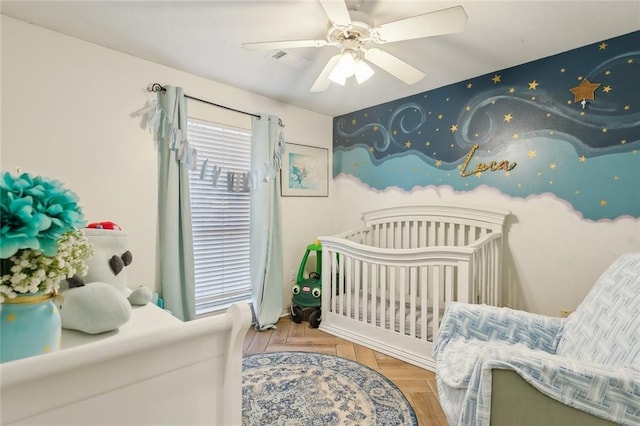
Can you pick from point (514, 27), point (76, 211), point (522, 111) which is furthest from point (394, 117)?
point (76, 211)

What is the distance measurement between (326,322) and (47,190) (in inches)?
101

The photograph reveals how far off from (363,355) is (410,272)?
2.38 ft

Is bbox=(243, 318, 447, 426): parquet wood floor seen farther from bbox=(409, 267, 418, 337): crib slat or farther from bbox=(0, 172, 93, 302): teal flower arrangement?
bbox=(0, 172, 93, 302): teal flower arrangement

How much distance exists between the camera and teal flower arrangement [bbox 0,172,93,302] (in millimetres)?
561

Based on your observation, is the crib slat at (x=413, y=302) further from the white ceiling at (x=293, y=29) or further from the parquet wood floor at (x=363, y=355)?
the white ceiling at (x=293, y=29)

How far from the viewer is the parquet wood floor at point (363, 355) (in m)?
1.74

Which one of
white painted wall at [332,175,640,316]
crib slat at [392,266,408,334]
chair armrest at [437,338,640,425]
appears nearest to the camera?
chair armrest at [437,338,640,425]

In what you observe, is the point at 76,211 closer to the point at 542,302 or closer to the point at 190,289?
the point at 190,289

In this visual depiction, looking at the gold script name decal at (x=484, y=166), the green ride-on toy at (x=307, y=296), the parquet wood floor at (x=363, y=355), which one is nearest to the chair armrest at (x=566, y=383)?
the parquet wood floor at (x=363, y=355)

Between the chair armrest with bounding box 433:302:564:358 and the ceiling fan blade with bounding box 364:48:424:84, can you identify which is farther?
the ceiling fan blade with bounding box 364:48:424:84

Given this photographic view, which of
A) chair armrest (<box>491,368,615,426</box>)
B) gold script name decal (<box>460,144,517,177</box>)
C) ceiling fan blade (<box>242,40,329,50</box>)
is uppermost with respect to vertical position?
ceiling fan blade (<box>242,40,329,50</box>)

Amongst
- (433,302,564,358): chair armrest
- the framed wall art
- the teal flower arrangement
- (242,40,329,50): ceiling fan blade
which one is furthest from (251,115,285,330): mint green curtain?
the teal flower arrangement

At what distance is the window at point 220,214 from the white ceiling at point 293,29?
526mm

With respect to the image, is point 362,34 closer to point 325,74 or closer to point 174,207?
point 325,74
